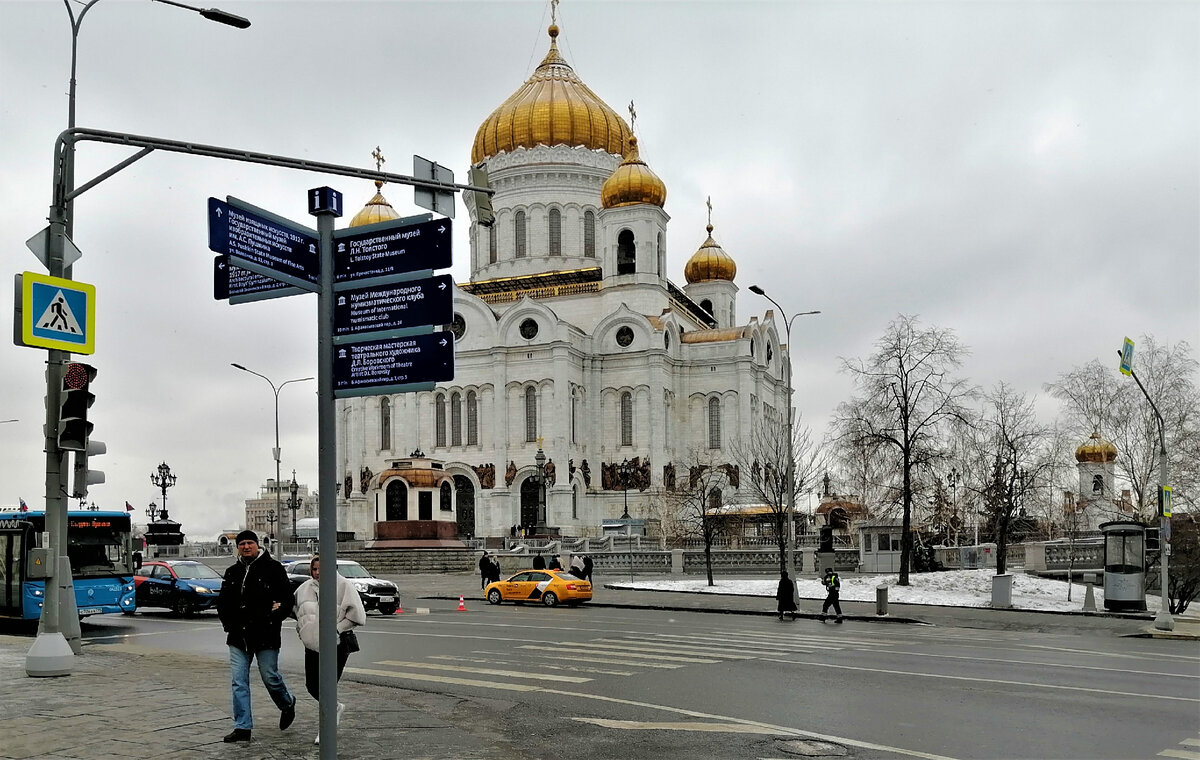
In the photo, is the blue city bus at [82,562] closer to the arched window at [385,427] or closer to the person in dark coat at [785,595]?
the person in dark coat at [785,595]

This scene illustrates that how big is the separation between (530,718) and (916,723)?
152 inches

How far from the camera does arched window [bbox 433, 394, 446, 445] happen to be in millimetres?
72688

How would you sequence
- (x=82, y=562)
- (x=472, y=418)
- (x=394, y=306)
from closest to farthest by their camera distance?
(x=394, y=306)
(x=82, y=562)
(x=472, y=418)

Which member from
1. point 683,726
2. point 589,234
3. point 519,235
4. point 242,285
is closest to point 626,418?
point 589,234

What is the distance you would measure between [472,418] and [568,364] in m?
7.71

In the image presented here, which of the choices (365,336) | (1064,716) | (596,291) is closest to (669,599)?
(1064,716)

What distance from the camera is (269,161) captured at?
12352mm

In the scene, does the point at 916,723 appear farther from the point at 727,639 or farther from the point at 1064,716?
the point at 727,639

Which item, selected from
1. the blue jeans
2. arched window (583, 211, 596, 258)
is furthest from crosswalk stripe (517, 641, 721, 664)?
arched window (583, 211, 596, 258)

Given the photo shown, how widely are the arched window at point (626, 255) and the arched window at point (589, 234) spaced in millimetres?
4486

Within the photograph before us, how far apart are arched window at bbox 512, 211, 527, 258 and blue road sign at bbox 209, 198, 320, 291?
231ft

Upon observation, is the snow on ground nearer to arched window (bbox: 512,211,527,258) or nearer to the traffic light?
the traffic light

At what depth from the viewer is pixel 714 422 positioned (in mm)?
72688

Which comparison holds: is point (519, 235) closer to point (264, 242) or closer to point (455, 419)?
point (455, 419)
